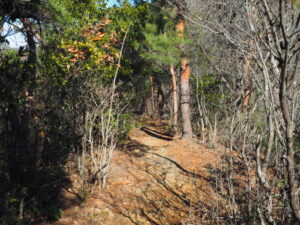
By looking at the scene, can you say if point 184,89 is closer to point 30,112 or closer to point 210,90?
point 210,90

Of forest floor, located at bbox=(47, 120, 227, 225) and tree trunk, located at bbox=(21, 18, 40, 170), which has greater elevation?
tree trunk, located at bbox=(21, 18, 40, 170)

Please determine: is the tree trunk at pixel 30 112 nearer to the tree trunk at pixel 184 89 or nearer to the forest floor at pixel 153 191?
the forest floor at pixel 153 191

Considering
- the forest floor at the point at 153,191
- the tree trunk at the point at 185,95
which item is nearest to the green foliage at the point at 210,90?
the tree trunk at the point at 185,95

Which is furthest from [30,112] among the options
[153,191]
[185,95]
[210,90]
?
[210,90]

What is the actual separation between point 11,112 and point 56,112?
1294 millimetres

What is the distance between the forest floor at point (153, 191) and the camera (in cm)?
461

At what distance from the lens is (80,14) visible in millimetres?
5703

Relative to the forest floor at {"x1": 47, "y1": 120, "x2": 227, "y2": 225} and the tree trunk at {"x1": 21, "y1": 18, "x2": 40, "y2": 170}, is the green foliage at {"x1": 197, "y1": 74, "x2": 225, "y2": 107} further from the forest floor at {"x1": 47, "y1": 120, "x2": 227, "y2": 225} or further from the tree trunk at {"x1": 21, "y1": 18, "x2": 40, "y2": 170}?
the tree trunk at {"x1": 21, "y1": 18, "x2": 40, "y2": 170}

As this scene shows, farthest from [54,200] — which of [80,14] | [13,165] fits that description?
[80,14]

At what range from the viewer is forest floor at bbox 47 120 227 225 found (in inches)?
181

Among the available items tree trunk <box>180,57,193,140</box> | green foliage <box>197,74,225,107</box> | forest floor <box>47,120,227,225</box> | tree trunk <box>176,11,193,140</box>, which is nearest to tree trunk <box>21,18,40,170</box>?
forest floor <box>47,120,227,225</box>

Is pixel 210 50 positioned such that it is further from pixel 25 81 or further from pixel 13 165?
pixel 13 165

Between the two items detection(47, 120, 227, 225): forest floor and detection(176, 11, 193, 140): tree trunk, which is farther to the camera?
detection(176, 11, 193, 140): tree trunk

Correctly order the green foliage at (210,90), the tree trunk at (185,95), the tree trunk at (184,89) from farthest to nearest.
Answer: the green foliage at (210,90) < the tree trunk at (185,95) < the tree trunk at (184,89)
